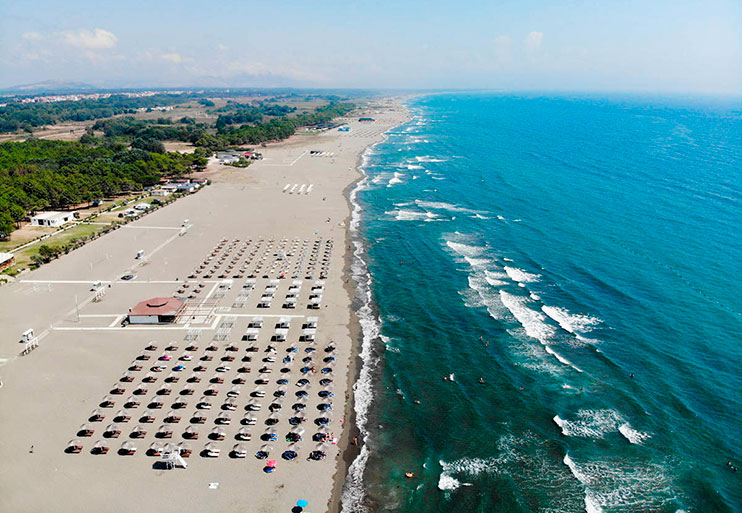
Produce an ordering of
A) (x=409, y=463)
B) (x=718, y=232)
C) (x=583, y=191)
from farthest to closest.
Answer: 1. (x=583, y=191)
2. (x=718, y=232)
3. (x=409, y=463)

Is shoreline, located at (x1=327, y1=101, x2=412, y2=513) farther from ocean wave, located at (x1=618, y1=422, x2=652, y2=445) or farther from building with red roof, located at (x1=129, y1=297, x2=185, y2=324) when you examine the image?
ocean wave, located at (x1=618, y1=422, x2=652, y2=445)

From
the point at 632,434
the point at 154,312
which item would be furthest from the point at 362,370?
the point at 154,312

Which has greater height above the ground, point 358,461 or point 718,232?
point 718,232

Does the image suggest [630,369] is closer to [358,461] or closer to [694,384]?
[694,384]

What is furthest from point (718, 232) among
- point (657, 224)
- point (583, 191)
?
point (583, 191)

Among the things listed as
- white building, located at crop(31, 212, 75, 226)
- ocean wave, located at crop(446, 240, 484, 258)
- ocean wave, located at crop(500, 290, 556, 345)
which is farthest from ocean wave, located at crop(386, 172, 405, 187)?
white building, located at crop(31, 212, 75, 226)

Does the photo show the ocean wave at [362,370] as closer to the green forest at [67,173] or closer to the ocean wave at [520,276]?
the ocean wave at [520,276]
